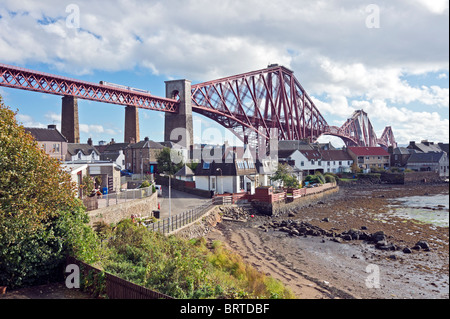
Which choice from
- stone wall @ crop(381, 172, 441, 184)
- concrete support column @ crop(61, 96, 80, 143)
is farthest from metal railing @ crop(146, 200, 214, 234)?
stone wall @ crop(381, 172, 441, 184)

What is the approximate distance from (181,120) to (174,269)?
6311cm

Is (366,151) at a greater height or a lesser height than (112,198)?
greater

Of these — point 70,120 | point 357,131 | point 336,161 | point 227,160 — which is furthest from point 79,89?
point 357,131

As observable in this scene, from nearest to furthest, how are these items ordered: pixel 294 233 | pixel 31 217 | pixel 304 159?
1. pixel 31 217
2. pixel 294 233
3. pixel 304 159

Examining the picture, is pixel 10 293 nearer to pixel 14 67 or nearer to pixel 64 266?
pixel 64 266

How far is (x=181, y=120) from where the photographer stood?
73.4 meters

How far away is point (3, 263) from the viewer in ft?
40.2

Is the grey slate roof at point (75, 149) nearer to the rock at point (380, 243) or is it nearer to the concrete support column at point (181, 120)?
the concrete support column at point (181, 120)

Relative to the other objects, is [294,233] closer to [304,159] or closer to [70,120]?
[70,120]

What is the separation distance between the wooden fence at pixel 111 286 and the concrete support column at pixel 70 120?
4409 centimetres

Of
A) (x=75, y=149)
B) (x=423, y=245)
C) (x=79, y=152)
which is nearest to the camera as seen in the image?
(x=423, y=245)

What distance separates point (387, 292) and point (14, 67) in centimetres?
5121

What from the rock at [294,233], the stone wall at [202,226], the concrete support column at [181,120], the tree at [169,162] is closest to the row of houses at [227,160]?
the concrete support column at [181,120]

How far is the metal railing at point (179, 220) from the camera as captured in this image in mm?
22150
